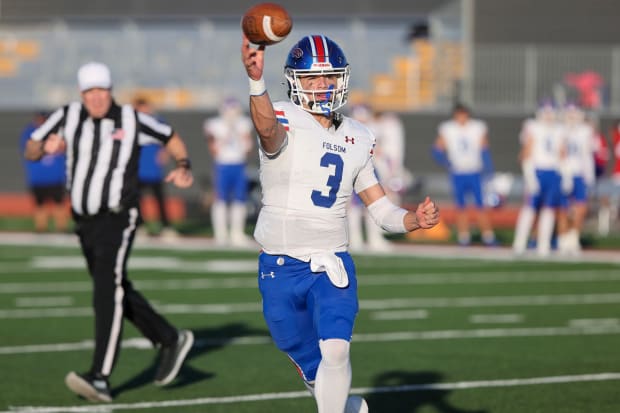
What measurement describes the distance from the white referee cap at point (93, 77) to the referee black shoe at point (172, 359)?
162 centimetres

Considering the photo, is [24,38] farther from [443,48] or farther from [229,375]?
[229,375]

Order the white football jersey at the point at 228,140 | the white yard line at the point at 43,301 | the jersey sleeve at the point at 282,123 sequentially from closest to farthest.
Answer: the jersey sleeve at the point at 282,123, the white yard line at the point at 43,301, the white football jersey at the point at 228,140

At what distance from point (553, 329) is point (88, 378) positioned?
175 inches

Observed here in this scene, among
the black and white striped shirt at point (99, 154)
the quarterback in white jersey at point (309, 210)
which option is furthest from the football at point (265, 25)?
the black and white striped shirt at point (99, 154)

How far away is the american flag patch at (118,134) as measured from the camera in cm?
773

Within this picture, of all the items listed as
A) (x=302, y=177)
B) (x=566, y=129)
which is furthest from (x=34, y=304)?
(x=566, y=129)

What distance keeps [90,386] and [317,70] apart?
8.57ft

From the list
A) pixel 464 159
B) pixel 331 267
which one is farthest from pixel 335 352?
pixel 464 159

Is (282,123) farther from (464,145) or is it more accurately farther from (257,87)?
(464,145)

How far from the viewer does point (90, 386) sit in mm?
7195

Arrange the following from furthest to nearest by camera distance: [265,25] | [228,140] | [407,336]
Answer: [228,140], [407,336], [265,25]

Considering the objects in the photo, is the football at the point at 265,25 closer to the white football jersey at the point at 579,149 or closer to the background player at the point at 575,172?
the background player at the point at 575,172

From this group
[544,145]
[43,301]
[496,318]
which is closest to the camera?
[496,318]

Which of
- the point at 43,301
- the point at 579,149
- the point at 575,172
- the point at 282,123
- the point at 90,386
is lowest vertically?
the point at 43,301
